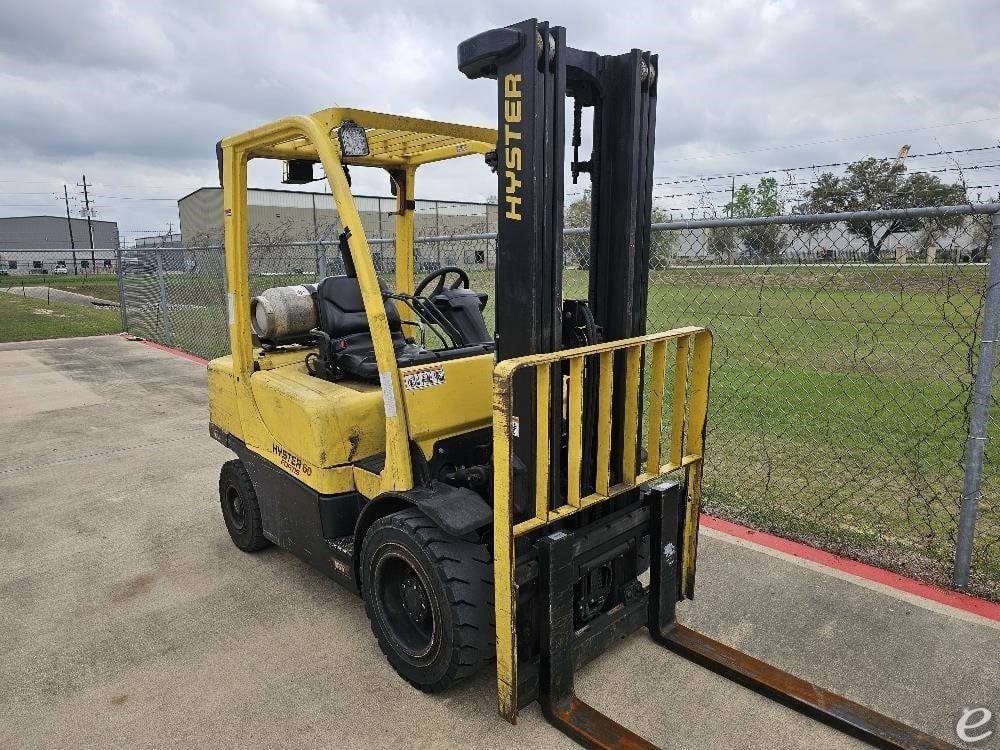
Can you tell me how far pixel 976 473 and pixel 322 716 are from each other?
3.47 meters

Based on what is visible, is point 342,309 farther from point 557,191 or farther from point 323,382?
point 557,191

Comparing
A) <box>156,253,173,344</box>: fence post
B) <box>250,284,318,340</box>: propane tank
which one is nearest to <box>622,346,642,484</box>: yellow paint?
<box>250,284,318,340</box>: propane tank

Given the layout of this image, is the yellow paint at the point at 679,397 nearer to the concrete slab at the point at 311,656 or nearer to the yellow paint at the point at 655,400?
the yellow paint at the point at 655,400

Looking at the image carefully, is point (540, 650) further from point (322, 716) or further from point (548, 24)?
point (548, 24)

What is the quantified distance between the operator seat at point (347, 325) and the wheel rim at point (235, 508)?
1.43m

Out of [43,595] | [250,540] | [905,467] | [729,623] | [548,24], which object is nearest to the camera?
[548,24]

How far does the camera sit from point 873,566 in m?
3.93

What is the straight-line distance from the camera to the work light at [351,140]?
2768 millimetres

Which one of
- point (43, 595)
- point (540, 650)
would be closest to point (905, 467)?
point (540, 650)

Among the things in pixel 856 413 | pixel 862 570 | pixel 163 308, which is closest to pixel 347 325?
pixel 862 570

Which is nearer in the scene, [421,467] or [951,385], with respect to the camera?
[421,467]

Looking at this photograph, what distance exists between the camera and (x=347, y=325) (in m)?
3.70

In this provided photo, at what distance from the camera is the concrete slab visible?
2.74m

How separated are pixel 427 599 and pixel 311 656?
32.9 inches
